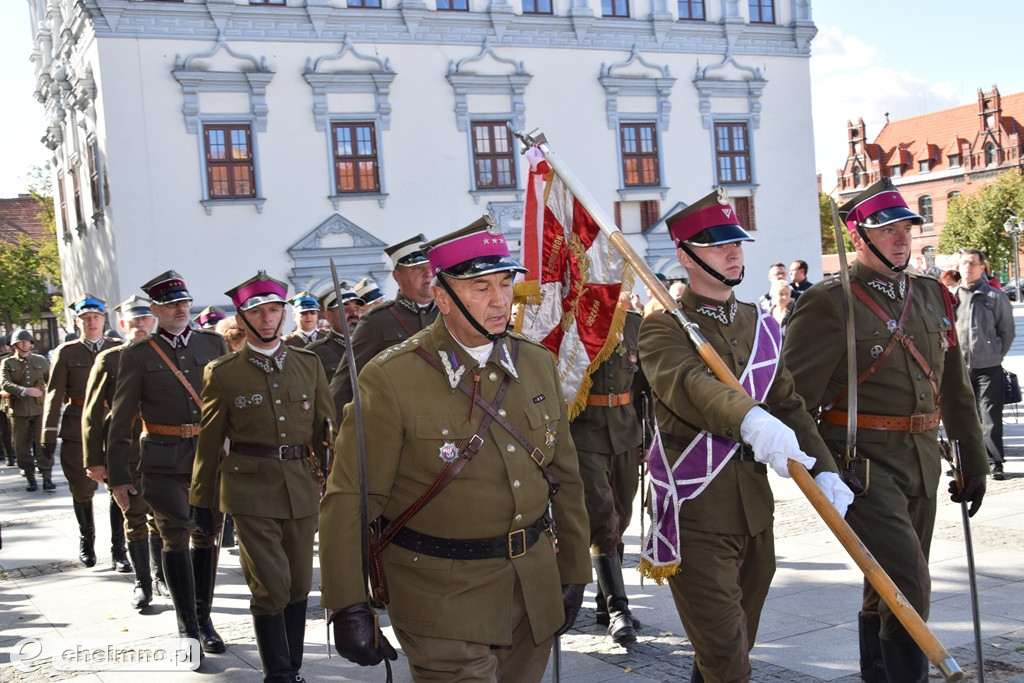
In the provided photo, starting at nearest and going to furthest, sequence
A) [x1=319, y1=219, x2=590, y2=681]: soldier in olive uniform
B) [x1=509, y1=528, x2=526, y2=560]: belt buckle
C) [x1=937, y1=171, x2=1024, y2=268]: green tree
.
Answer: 1. [x1=319, y1=219, x2=590, y2=681]: soldier in olive uniform
2. [x1=509, y1=528, x2=526, y2=560]: belt buckle
3. [x1=937, y1=171, x2=1024, y2=268]: green tree

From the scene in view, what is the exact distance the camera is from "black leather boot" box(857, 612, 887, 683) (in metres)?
5.00

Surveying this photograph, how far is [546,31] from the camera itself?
2856cm

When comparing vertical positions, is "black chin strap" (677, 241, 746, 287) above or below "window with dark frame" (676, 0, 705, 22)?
below

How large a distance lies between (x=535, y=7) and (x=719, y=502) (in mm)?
26106

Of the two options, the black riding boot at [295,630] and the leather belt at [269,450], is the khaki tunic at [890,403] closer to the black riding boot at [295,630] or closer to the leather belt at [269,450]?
the leather belt at [269,450]

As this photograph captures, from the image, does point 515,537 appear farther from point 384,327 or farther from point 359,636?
point 384,327

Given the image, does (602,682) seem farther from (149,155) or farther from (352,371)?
(149,155)

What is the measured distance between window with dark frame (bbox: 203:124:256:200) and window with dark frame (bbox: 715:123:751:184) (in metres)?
13.2

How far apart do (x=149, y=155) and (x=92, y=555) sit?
56.1 ft

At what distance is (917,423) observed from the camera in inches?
193

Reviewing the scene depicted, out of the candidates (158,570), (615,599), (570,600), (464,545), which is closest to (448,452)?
(464,545)

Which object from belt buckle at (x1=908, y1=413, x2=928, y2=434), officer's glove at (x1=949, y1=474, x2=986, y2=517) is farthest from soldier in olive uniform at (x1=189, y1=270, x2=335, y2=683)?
officer's glove at (x1=949, y1=474, x2=986, y2=517)

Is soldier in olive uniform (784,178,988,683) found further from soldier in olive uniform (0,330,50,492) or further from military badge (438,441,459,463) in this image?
soldier in olive uniform (0,330,50,492)

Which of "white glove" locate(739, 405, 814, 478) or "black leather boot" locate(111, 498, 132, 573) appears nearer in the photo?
"white glove" locate(739, 405, 814, 478)
